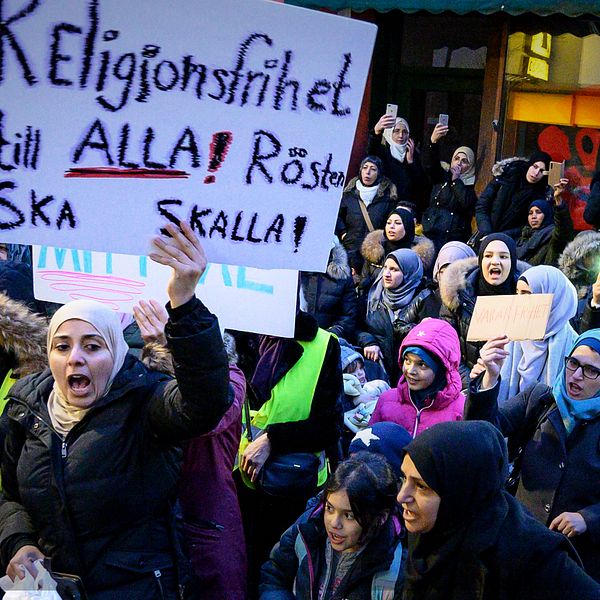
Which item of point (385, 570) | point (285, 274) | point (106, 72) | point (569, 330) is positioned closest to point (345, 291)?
point (569, 330)

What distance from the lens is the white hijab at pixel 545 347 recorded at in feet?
18.0

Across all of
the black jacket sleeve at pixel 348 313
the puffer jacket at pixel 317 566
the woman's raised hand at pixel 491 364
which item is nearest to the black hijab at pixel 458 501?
the puffer jacket at pixel 317 566

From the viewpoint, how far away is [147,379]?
344 cm

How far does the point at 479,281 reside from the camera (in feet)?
21.9

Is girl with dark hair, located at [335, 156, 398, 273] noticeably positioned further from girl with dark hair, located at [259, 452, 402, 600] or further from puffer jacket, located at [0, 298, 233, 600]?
puffer jacket, located at [0, 298, 233, 600]

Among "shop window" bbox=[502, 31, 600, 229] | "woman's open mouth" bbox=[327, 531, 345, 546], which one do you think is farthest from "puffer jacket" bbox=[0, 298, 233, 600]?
"shop window" bbox=[502, 31, 600, 229]

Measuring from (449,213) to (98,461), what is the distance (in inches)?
277

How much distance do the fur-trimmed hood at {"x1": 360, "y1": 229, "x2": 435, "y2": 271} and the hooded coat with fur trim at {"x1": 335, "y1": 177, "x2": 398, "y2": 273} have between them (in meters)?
0.78

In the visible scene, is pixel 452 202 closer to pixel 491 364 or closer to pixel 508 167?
pixel 508 167

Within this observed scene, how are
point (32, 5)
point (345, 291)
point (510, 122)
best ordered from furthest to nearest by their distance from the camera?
point (510, 122) → point (345, 291) → point (32, 5)

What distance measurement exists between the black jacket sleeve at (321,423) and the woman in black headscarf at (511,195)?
4.48m

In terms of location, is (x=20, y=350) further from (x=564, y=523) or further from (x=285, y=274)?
(x=564, y=523)

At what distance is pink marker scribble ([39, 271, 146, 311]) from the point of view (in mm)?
4004

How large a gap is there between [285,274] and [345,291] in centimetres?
350
